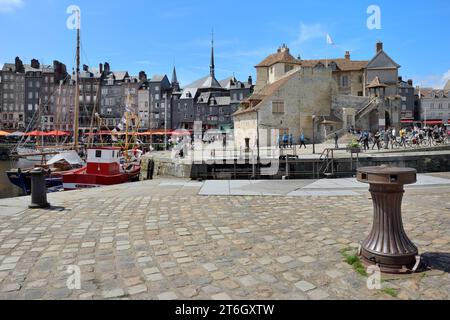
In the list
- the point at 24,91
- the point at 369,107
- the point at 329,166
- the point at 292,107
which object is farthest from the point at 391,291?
the point at 24,91

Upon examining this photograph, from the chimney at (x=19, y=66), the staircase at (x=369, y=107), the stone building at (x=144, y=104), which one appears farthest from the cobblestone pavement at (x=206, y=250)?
the chimney at (x=19, y=66)

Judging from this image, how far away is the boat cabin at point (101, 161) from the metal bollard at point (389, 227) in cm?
1762

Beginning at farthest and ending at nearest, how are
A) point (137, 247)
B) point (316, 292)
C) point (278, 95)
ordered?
1. point (278, 95)
2. point (137, 247)
3. point (316, 292)

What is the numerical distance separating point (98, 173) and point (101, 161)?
0.71 metres

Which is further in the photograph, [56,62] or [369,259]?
[56,62]

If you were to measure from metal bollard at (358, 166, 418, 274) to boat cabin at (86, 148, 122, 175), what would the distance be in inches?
694

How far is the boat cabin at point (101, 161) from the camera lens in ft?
63.8

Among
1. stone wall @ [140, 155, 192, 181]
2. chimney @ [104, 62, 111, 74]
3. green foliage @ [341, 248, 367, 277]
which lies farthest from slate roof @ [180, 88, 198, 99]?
green foliage @ [341, 248, 367, 277]

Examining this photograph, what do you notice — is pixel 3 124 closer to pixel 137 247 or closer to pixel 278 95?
pixel 278 95

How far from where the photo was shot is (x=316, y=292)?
132 inches

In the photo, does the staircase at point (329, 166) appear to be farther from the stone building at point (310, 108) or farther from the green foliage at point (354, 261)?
the stone building at point (310, 108)
